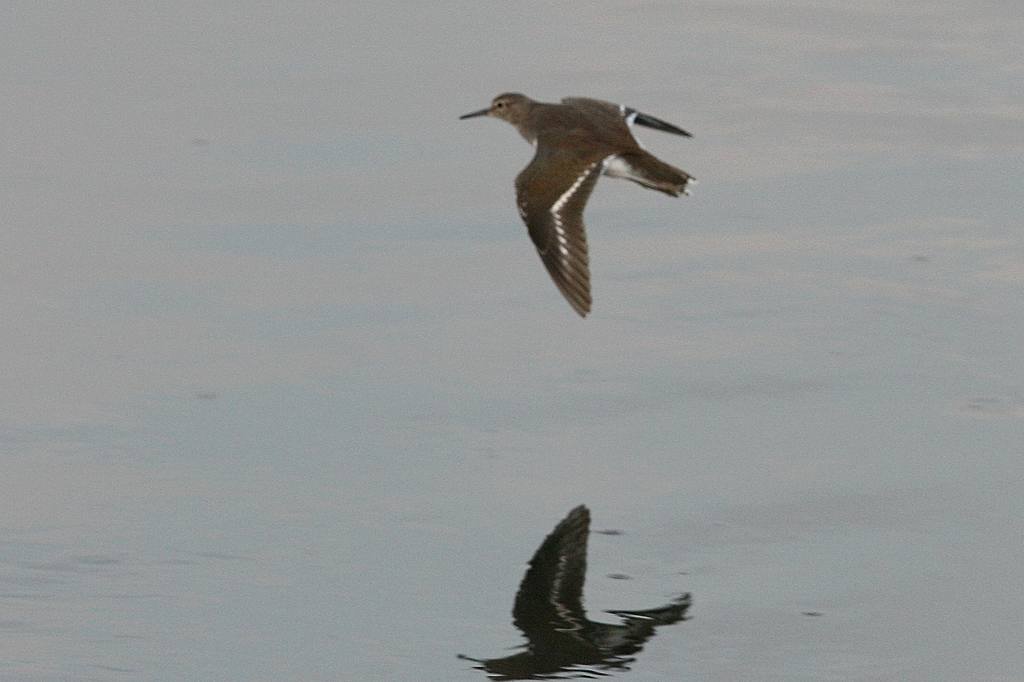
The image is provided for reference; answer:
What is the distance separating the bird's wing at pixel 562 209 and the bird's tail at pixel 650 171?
11cm

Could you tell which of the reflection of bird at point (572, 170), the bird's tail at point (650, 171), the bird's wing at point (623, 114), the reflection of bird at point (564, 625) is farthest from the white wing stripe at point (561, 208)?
the reflection of bird at point (564, 625)

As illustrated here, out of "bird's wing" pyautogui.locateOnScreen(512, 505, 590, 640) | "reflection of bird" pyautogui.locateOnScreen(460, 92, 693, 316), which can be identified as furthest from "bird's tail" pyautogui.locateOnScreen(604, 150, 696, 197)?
"bird's wing" pyautogui.locateOnScreen(512, 505, 590, 640)

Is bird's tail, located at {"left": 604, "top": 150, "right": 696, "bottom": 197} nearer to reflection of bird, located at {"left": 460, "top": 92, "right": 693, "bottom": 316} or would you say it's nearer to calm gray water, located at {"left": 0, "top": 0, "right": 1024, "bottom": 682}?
reflection of bird, located at {"left": 460, "top": 92, "right": 693, "bottom": 316}

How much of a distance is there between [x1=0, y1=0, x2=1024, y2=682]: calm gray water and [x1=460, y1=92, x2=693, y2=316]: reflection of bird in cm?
30

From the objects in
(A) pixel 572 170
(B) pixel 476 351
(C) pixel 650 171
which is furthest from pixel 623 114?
(B) pixel 476 351

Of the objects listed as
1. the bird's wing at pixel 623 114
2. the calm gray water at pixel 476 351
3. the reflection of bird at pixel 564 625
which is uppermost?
the bird's wing at pixel 623 114

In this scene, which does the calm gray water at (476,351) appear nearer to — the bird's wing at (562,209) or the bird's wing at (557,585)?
the bird's wing at (557,585)

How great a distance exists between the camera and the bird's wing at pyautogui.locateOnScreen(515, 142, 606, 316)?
649 centimetres

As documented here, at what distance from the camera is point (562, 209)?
6.73 meters

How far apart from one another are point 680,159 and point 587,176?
1.57 metres

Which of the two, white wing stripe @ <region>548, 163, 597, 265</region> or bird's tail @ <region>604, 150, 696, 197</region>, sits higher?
bird's tail @ <region>604, 150, 696, 197</region>

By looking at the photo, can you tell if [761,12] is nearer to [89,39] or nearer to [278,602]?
[89,39]

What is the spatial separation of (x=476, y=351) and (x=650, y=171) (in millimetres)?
915

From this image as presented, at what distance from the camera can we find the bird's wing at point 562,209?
6.49m
